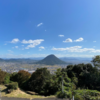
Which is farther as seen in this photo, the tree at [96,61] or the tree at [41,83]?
the tree at [96,61]

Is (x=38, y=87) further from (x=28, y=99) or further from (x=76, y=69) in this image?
(x=76, y=69)

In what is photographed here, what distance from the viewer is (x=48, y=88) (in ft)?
28.3

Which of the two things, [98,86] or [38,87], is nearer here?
[38,87]

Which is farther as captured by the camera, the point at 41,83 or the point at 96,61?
the point at 96,61

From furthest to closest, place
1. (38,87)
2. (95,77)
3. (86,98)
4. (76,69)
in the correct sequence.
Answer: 1. (76,69)
2. (95,77)
3. (38,87)
4. (86,98)

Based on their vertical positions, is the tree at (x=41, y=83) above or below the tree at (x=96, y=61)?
below

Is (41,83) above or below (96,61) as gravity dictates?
below

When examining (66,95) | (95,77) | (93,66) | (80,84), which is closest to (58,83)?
(66,95)

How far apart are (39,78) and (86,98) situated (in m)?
6.71

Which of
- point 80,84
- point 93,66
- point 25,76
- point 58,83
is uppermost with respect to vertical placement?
point 93,66

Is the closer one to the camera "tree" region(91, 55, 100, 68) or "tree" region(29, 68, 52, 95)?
"tree" region(29, 68, 52, 95)

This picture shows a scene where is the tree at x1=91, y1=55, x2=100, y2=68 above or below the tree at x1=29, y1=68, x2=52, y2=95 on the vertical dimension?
above

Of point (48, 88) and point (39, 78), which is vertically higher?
point (39, 78)

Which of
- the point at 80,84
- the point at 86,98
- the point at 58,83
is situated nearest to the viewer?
the point at 86,98
